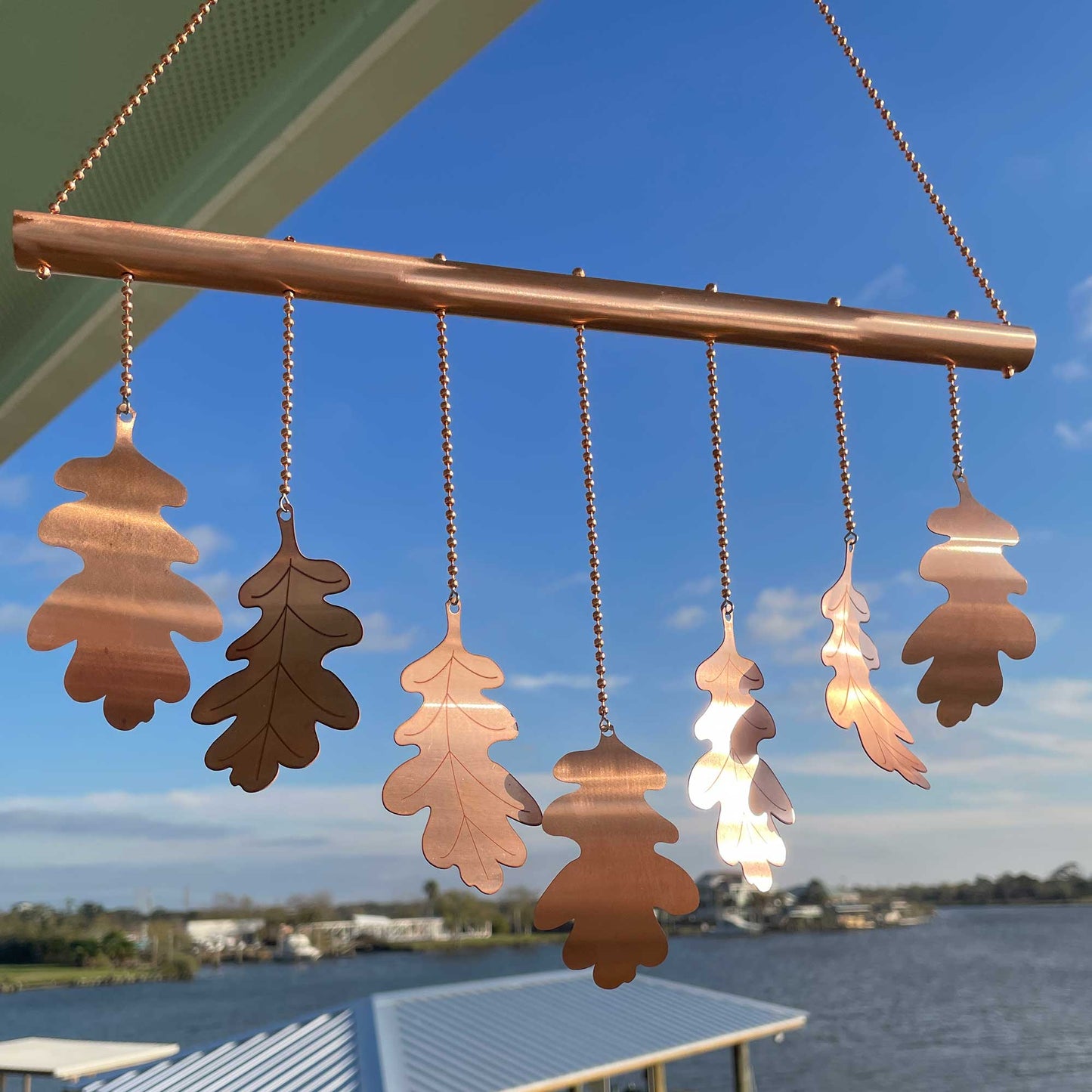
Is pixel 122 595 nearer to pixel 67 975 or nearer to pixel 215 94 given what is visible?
pixel 215 94

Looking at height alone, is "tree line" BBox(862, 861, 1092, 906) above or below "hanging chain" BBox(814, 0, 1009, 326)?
below

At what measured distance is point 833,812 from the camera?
27.1 meters

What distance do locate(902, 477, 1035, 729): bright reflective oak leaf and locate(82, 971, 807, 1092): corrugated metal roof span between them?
14.3 feet

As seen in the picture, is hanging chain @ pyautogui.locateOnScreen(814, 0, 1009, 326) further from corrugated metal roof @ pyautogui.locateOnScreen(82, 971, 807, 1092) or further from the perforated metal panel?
corrugated metal roof @ pyautogui.locateOnScreen(82, 971, 807, 1092)

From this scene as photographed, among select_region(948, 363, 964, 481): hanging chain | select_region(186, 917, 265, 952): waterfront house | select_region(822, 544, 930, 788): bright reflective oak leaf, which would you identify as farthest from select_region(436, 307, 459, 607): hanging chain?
select_region(186, 917, 265, 952): waterfront house

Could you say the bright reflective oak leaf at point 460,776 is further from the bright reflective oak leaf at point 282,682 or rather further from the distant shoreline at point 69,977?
the distant shoreline at point 69,977

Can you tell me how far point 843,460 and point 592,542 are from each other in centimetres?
18

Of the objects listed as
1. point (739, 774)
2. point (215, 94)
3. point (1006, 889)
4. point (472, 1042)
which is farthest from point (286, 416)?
point (1006, 889)

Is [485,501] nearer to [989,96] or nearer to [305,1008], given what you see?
[305,1008]

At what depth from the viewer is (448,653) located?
52 cm

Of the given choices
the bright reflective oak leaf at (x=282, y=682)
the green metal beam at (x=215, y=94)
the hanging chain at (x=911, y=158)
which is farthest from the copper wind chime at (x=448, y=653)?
the green metal beam at (x=215, y=94)

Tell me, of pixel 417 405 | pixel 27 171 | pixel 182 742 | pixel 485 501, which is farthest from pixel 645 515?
pixel 27 171

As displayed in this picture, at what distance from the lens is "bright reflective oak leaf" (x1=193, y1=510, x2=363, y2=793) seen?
0.48 meters

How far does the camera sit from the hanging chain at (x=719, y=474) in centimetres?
60
